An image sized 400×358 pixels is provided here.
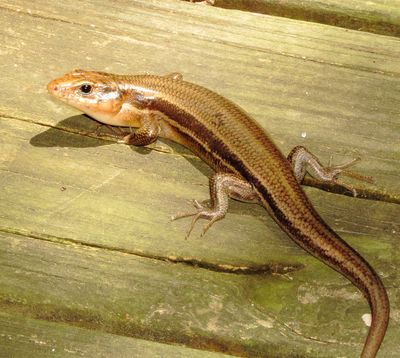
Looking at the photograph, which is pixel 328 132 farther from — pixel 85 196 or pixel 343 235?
pixel 85 196

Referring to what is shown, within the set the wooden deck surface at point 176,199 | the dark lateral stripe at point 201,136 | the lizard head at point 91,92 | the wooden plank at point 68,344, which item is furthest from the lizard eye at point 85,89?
the wooden plank at point 68,344

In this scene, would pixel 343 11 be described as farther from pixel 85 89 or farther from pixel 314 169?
pixel 85 89

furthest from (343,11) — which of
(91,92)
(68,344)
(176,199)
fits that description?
Result: (68,344)

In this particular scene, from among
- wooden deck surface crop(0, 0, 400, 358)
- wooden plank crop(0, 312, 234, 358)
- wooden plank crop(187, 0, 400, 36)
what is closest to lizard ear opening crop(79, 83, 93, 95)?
wooden deck surface crop(0, 0, 400, 358)

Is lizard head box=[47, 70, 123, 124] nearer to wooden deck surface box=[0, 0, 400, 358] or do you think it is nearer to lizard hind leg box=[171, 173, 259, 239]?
wooden deck surface box=[0, 0, 400, 358]

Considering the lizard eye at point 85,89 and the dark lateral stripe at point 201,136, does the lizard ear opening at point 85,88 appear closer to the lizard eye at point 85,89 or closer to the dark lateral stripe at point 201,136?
the lizard eye at point 85,89

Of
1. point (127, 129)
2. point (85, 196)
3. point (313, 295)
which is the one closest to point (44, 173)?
point (85, 196)
